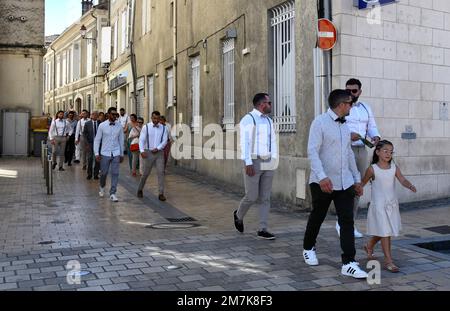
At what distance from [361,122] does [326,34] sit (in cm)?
217

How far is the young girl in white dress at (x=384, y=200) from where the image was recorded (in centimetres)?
540

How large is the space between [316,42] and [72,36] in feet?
103

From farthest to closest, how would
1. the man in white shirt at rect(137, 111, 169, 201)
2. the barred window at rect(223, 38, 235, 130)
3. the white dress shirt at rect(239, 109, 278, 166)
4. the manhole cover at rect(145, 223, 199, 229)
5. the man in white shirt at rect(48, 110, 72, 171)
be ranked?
1. the man in white shirt at rect(48, 110, 72, 171)
2. the barred window at rect(223, 38, 235, 130)
3. the man in white shirt at rect(137, 111, 169, 201)
4. the manhole cover at rect(145, 223, 199, 229)
5. the white dress shirt at rect(239, 109, 278, 166)

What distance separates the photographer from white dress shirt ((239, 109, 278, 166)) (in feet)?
22.3

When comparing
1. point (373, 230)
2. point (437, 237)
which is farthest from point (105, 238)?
point (437, 237)

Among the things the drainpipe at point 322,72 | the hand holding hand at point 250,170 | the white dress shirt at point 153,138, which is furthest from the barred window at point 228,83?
the hand holding hand at point 250,170

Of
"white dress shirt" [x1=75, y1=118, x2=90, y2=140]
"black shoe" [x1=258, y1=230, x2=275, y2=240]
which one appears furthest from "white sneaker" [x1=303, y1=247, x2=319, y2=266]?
"white dress shirt" [x1=75, y1=118, x2=90, y2=140]

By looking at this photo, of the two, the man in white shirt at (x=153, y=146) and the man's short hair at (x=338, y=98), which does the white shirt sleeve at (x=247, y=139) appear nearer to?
the man's short hair at (x=338, y=98)

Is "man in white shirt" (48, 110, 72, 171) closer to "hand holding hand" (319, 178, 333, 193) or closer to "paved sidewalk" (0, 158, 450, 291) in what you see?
"paved sidewalk" (0, 158, 450, 291)

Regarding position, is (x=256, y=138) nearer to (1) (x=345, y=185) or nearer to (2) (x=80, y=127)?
(1) (x=345, y=185)

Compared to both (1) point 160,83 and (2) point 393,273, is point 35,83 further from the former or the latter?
(2) point 393,273

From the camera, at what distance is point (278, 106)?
414 inches

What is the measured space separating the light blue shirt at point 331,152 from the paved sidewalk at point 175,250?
933 millimetres

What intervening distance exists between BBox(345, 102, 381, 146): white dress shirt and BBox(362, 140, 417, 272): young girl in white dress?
1.12m
